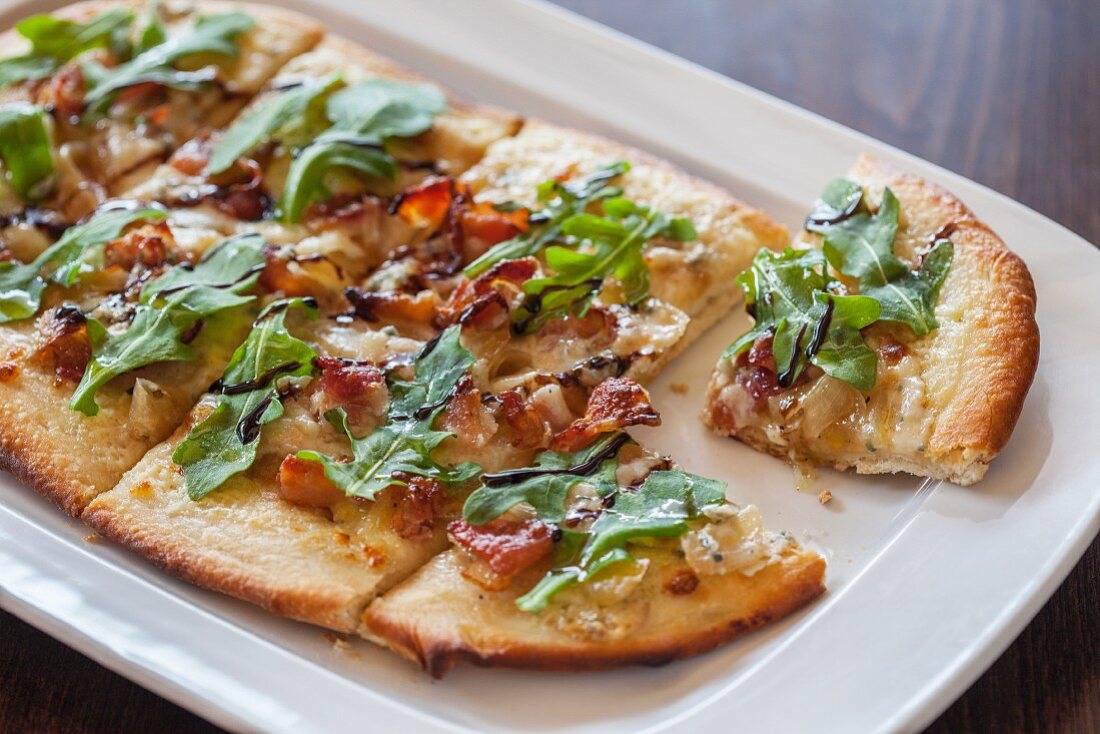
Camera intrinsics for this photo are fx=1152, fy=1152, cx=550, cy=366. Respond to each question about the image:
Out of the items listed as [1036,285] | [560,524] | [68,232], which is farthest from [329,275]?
[1036,285]

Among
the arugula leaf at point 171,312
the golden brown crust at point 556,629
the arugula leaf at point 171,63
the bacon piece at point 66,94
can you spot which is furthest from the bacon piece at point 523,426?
the bacon piece at point 66,94

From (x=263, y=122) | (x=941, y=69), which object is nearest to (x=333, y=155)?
(x=263, y=122)

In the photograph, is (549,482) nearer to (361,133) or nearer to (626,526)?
(626,526)

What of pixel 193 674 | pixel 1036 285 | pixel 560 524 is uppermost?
pixel 1036 285

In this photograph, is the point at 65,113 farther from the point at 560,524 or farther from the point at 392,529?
the point at 560,524

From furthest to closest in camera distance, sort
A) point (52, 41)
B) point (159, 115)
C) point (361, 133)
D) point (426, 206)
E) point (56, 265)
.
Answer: point (52, 41), point (159, 115), point (361, 133), point (426, 206), point (56, 265)

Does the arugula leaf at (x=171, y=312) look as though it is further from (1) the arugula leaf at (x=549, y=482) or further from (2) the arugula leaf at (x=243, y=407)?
(1) the arugula leaf at (x=549, y=482)
